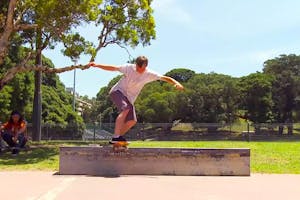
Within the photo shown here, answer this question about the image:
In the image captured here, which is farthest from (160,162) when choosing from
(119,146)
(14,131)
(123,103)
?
(14,131)

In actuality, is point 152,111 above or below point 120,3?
below

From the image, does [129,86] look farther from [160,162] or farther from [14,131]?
[14,131]

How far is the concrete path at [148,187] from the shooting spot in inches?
245

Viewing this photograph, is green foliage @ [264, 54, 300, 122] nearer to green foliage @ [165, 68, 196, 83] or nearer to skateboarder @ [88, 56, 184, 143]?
green foliage @ [165, 68, 196, 83]

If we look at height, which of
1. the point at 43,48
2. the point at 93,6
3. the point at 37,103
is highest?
the point at 93,6

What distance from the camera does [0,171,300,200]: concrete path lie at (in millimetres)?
6219

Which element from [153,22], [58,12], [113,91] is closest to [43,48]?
[58,12]

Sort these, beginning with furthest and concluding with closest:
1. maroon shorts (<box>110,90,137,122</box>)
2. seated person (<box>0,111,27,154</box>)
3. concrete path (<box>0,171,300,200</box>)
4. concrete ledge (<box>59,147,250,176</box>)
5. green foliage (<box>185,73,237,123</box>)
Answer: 1. green foliage (<box>185,73,237,123</box>)
2. seated person (<box>0,111,27,154</box>)
3. maroon shorts (<box>110,90,137,122</box>)
4. concrete ledge (<box>59,147,250,176</box>)
5. concrete path (<box>0,171,300,200</box>)

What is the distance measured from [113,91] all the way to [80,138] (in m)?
24.7

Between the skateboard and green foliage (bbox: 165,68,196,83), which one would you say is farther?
green foliage (bbox: 165,68,196,83)

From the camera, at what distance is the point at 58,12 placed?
16.7 metres

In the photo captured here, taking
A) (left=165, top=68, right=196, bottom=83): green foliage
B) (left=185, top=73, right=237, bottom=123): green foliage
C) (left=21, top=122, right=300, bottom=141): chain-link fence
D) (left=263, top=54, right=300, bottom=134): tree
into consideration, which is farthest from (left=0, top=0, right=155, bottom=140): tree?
(left=165, top=68, right=196, bottom=83): green foliage

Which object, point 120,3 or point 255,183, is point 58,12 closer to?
point 120,3

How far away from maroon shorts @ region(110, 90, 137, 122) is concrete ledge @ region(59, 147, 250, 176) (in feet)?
2.03
